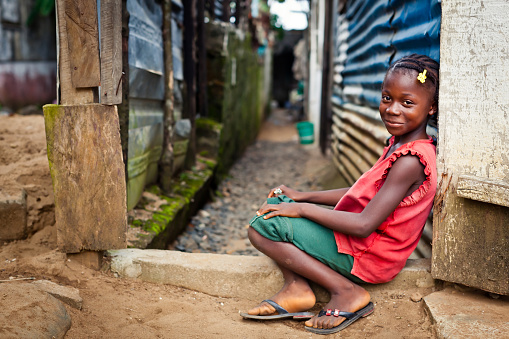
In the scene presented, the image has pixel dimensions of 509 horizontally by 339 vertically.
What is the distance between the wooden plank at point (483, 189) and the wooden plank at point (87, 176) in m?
1.66

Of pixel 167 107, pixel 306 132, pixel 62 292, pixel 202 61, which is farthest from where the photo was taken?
pixel 306 132

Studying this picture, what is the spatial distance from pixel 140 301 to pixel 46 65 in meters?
7.82

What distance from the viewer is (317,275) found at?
223 centimetres

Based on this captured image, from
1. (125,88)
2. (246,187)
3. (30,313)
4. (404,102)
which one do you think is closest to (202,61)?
(246,187)

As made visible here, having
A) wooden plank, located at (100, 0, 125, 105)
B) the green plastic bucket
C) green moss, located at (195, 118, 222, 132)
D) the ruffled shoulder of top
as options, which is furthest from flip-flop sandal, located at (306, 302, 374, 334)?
the green plastic bucket

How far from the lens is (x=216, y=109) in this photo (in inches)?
241

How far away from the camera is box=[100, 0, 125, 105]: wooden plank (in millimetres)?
2268

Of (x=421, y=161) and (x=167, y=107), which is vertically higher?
(x=167, y=107)

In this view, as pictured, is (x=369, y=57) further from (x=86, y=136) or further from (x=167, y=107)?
(x=86, y=136)

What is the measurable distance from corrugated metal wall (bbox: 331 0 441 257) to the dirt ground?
2.04 feet

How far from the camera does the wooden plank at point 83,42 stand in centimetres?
223

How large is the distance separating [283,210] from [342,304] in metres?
0.53

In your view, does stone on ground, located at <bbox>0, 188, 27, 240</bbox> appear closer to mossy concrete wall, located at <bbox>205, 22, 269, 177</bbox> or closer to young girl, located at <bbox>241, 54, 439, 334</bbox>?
young girl, located at <bbox>241, 54, 439, 334</bbox>

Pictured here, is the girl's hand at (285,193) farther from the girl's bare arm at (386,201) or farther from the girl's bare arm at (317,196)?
the girl's bare arm at (386,201)
